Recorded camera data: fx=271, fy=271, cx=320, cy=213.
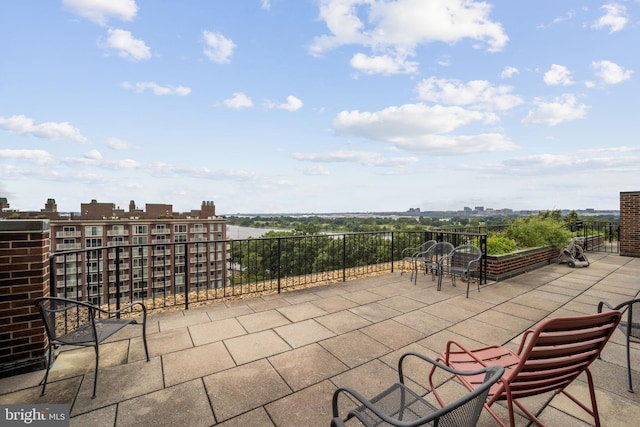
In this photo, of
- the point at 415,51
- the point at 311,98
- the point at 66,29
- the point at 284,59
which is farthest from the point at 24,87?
the point at 415,51

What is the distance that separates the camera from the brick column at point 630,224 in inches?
359

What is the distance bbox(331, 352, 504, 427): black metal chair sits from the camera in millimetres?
1006

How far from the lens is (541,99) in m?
10.2

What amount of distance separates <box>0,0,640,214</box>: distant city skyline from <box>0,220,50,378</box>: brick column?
1223 mm

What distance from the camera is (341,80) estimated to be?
48.1ft

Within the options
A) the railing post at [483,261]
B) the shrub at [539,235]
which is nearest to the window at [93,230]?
A: the railing post at [483,261]

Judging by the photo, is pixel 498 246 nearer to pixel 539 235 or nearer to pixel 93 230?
pixel 539 235

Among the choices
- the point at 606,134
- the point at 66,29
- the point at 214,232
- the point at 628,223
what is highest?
the point at 66,29

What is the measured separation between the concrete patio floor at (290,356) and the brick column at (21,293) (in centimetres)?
19

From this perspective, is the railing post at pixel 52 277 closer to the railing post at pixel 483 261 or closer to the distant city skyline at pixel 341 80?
the distant city skyline at pixel 341 80

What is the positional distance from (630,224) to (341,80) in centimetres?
1326

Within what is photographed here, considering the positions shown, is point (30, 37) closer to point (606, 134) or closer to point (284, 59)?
point (284, 59)

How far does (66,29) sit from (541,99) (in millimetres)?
15439

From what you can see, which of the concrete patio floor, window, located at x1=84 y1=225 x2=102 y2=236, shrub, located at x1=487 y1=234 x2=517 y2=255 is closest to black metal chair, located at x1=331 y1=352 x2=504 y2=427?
the concrete patio floor
